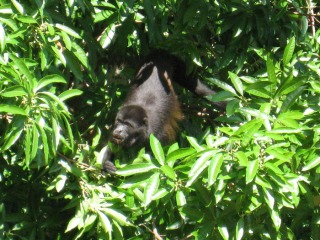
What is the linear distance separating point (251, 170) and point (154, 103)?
3.19 meters

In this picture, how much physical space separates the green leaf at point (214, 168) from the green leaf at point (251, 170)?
16 centimetres

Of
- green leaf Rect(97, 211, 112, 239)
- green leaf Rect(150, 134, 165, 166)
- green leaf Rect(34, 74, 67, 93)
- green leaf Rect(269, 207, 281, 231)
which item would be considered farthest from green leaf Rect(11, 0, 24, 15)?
green leaf Rect(269, 207, 281, 231)

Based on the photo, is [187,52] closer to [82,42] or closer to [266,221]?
[82,42]

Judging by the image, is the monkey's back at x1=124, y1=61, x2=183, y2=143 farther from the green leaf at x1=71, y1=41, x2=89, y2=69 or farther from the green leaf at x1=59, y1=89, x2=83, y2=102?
the green leaf at x1=59, y1=89, x2=83, y2=102

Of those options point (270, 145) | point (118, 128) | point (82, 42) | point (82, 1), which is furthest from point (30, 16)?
point (118, 128)

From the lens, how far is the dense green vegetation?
4590 millimetres

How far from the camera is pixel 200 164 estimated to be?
4.43m

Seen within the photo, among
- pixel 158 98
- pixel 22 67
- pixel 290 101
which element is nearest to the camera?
pixel 22 67

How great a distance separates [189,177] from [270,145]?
0.49m

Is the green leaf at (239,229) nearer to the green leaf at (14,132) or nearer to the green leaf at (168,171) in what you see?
the green leaf at (168,171)

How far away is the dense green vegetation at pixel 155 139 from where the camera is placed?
15.1 feet

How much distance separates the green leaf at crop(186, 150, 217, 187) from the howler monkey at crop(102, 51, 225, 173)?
2324 mm

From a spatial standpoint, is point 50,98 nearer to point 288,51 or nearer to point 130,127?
point 288,51

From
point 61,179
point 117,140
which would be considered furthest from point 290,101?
point 117,140
